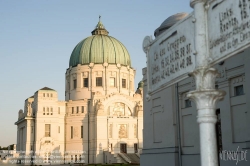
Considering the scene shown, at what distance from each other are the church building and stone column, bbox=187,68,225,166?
46.8 m

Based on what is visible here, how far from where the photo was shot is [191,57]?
5500mm

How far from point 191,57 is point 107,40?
6068 cm

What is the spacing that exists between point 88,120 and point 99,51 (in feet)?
45.7

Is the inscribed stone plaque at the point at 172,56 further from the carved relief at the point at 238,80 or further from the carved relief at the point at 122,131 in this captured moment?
the carved relief at the point at 122,131

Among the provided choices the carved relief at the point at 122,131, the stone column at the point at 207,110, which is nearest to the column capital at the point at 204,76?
the stone column at the point at 207,110

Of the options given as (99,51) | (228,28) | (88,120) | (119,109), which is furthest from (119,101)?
(228,28)

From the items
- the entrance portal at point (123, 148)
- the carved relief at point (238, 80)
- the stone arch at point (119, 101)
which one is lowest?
the entrance portal at point (123, 148)

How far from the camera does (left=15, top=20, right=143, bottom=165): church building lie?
55.3 meters

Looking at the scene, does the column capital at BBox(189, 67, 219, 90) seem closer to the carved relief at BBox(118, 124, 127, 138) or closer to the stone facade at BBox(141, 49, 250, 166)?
the stone facade at BBox(141, 49, 250, 166)

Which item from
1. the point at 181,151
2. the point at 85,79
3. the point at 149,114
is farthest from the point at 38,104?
the point at 181,151

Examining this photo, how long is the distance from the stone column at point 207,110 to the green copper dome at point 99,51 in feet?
189

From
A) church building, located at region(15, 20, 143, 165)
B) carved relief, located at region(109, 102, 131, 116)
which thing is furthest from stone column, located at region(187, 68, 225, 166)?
carved relief, located at region(109, 102, 131, 116)

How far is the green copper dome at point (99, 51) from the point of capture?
6316cm

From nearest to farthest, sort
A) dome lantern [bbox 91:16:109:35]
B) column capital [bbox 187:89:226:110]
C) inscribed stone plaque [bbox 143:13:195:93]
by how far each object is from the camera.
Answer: column capital [bbox 187:89:226:110] < inscribed stone plaque [bbox 143:13:195:93] < dome lantern [bbox 91:16:109:35]
